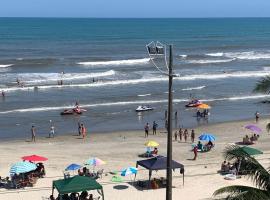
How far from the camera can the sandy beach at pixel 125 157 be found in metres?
22.1

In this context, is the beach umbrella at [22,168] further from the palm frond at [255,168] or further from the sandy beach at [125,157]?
the palm frond at [255,168]

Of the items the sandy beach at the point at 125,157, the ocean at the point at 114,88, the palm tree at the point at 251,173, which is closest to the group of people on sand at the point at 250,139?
the sandy beach at the point at 125,157

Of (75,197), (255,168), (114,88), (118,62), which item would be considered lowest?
(75,197)

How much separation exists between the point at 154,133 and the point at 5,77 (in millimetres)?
32057

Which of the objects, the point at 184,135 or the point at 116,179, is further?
the point at 184,135

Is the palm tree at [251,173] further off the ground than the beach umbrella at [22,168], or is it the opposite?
the palm tree at [251,173]

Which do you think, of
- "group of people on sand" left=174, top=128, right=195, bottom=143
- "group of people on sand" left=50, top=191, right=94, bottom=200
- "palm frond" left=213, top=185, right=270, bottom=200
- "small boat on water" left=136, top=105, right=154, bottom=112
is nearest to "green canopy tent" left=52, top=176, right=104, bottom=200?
"group of people on sand" left=50, top=191, right=94, bottom=200

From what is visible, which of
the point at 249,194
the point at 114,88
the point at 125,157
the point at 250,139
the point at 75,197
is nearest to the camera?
the point at 249,194

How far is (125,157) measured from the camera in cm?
2862

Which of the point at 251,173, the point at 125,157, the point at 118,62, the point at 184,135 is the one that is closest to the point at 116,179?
the point at 125,157

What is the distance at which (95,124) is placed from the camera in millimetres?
39500

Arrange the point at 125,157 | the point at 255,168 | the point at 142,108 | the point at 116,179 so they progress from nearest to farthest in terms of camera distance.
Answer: the point at 255,168 < the point at 116,179 < the point at 125,157 < the point at 142,108

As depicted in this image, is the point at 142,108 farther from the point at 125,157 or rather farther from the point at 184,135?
the point at 125,157

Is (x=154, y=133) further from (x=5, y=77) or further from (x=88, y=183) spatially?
(x=5, y=77)
